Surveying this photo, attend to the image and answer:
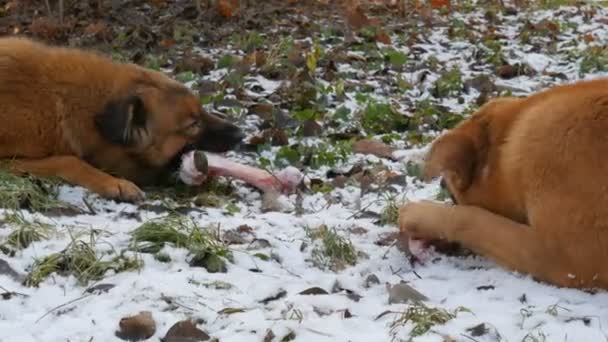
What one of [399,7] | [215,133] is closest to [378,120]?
[215,133]

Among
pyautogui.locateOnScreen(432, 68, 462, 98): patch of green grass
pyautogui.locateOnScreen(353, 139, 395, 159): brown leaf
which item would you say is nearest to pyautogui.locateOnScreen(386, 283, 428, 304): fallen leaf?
pyautogui.locateOnScreen(353, 139, 395, 159): brown leaf

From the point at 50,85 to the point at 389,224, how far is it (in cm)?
225

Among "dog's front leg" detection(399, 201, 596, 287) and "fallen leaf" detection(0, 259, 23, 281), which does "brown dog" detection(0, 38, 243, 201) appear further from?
"dog's front leg" detection(399, 201, 596, 287)

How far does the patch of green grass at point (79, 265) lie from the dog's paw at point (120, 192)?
1.20 meters

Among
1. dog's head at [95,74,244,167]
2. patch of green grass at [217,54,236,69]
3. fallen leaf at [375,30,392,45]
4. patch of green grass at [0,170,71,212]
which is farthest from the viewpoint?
fallen leaf at [375,30,392,45]

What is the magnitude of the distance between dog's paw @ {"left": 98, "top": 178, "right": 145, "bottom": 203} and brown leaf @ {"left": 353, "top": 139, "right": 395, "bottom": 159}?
1.93 m

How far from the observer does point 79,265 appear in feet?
11.8

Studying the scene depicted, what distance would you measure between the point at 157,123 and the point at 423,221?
2.05 meters

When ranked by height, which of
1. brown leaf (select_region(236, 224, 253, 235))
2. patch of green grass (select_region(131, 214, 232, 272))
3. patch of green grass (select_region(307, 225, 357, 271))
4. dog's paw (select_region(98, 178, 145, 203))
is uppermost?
patch of green grass (select_region(131, 214, 232, 272))

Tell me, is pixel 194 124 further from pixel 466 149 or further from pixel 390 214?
pixel 466 149

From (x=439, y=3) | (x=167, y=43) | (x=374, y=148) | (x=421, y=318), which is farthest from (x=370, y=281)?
(x=439, y=3)

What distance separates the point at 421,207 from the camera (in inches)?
161

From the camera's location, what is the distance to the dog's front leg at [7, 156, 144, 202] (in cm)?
493

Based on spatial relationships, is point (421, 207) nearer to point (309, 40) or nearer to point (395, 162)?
point (395, 162)
